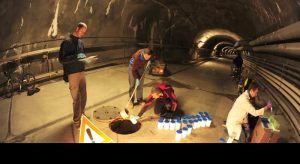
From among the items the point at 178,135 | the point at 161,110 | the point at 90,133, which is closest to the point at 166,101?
the point at 161,110

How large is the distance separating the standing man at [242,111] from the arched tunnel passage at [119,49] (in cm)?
71

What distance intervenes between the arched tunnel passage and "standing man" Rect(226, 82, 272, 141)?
0.71 m

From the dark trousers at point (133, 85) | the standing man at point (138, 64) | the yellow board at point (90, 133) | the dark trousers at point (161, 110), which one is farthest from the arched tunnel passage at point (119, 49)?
the yellow board at point (90, 133)

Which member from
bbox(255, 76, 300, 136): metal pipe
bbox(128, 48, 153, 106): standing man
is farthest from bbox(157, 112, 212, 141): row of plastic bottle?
bbox(255, 76, 300, 136): metal pipe

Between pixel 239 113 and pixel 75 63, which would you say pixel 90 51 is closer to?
pixel 75 63

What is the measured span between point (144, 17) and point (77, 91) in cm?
1090

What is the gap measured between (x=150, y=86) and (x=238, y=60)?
458 centimetres

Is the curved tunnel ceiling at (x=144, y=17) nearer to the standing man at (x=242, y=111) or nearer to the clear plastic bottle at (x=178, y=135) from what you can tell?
the standing man at (x=242, y=111)

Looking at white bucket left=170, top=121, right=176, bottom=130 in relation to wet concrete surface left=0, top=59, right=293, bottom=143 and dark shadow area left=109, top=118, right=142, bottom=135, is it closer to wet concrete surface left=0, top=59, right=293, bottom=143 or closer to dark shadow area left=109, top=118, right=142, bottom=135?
wet concrete surface left=0, top=59, right=293, bottom=143

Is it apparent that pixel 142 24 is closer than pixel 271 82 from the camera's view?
No

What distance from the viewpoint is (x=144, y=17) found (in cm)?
1500
